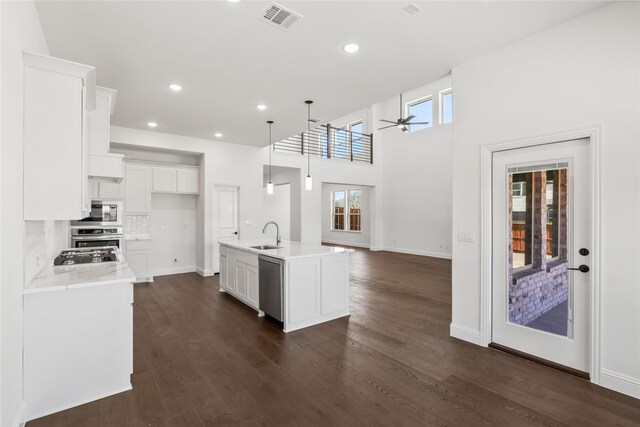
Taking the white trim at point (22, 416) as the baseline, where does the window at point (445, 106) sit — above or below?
above

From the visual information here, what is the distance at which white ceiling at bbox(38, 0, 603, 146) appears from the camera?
2.50m

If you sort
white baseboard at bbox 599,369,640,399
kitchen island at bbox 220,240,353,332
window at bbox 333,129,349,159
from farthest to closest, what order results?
window at bbox 333,129,349,159 → kitchen island at bbox 220,240,353,332 → white baseboard at bbox 599,369,640,399

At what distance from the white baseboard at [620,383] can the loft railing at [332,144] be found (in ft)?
24.4

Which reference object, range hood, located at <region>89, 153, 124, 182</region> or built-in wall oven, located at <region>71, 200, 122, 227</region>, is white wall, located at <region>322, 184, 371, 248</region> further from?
range hood, located at <region>89, 153, 124, 182</region>

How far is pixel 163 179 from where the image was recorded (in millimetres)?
6570

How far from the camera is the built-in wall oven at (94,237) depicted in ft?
17.6

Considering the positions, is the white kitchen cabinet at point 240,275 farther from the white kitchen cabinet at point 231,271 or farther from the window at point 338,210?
the window at point 338,210

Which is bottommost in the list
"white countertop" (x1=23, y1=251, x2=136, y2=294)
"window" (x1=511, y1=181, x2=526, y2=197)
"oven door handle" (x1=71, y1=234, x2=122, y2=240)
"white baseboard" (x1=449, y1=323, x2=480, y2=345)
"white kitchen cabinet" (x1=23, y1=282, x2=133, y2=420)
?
"white baseboard" (x1=449, y1=323, x2=480, y2=345)

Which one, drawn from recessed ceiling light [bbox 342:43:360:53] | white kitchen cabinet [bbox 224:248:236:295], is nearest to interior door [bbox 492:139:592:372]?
recessed ceiling light [bbox 342:43:360:53]

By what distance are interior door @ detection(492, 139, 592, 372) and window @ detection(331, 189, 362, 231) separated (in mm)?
8723

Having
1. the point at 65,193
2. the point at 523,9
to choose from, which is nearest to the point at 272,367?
the point at 65,193

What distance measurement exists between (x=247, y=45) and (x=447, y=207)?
7.45 meters

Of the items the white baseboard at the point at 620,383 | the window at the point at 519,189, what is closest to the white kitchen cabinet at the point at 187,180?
the window at the point at 519,189

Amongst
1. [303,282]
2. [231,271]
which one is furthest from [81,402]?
[231,271]
